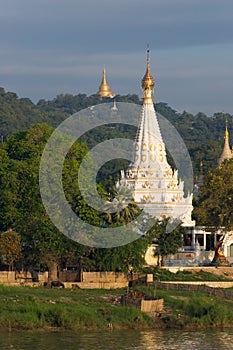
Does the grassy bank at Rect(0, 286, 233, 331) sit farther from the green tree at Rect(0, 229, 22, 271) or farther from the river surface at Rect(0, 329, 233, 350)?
the green tree at Rect(0, 229, 22, 271)

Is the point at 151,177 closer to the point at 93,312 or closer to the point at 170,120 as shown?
the point at 93,312

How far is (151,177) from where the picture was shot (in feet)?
263

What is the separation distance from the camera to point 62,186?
6581cm

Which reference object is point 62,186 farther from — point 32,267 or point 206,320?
point 206,320

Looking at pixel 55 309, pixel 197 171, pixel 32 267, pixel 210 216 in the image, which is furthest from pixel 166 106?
pixel 55 309

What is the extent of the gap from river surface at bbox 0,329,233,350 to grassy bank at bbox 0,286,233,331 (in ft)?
2.21

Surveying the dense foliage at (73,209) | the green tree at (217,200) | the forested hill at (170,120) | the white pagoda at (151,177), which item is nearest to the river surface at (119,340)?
the dense foliage at (73,209)

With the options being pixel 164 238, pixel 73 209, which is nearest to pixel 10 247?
pixel 73 209

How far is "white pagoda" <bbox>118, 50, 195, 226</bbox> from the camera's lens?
3076 inches

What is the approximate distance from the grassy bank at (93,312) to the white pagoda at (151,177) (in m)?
22.2

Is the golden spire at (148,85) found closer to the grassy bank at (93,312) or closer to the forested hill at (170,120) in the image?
the grassy bank at (93,312)

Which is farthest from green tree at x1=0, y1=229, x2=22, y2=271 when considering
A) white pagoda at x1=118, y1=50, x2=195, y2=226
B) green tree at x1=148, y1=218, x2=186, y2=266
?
white pagoda at x1=118, y1=50, x2=195, y2=226

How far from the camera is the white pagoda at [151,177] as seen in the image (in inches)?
3076

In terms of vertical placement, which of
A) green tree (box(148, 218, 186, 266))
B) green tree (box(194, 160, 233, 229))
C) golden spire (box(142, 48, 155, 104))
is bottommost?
green tree (box(148, 218, 186, 266))
